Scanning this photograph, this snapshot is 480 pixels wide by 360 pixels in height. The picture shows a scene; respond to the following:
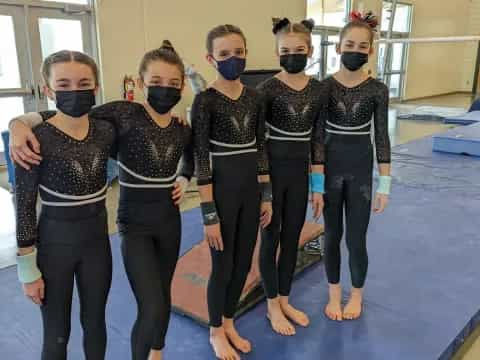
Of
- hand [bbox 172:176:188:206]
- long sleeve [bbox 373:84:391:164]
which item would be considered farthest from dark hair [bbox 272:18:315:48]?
hand [bbox 172:176:188:206]

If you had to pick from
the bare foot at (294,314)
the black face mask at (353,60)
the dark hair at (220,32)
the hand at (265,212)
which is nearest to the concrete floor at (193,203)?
the bare foot at (294,314)

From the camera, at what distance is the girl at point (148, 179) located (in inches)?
60.1

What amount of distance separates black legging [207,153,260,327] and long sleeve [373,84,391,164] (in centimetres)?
71

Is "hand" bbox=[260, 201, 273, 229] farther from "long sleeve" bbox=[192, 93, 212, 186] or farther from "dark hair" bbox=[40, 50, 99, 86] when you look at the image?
"dark hair" bbox=[40, 50, 99, 86]

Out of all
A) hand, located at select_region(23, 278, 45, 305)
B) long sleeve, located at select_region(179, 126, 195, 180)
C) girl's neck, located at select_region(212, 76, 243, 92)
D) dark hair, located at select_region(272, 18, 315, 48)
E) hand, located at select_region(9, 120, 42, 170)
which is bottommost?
hand, located at select_region(23, 278, 45, 305)

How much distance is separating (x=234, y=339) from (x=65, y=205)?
1.06m

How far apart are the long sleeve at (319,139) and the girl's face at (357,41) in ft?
0.94

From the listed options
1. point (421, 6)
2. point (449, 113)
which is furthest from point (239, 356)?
point (421, 6)

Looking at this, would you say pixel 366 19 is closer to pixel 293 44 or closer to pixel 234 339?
pixel 293 44

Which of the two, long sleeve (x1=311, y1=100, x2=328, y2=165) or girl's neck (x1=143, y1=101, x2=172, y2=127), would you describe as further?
long sleeve (x1=311, y1=100, x2=328, y2=165)

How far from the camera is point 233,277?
1.89 meters

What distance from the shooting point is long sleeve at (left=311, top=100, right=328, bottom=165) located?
2014 mm

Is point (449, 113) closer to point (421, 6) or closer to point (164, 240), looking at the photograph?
point (421, 6)

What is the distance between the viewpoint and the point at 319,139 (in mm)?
2039
